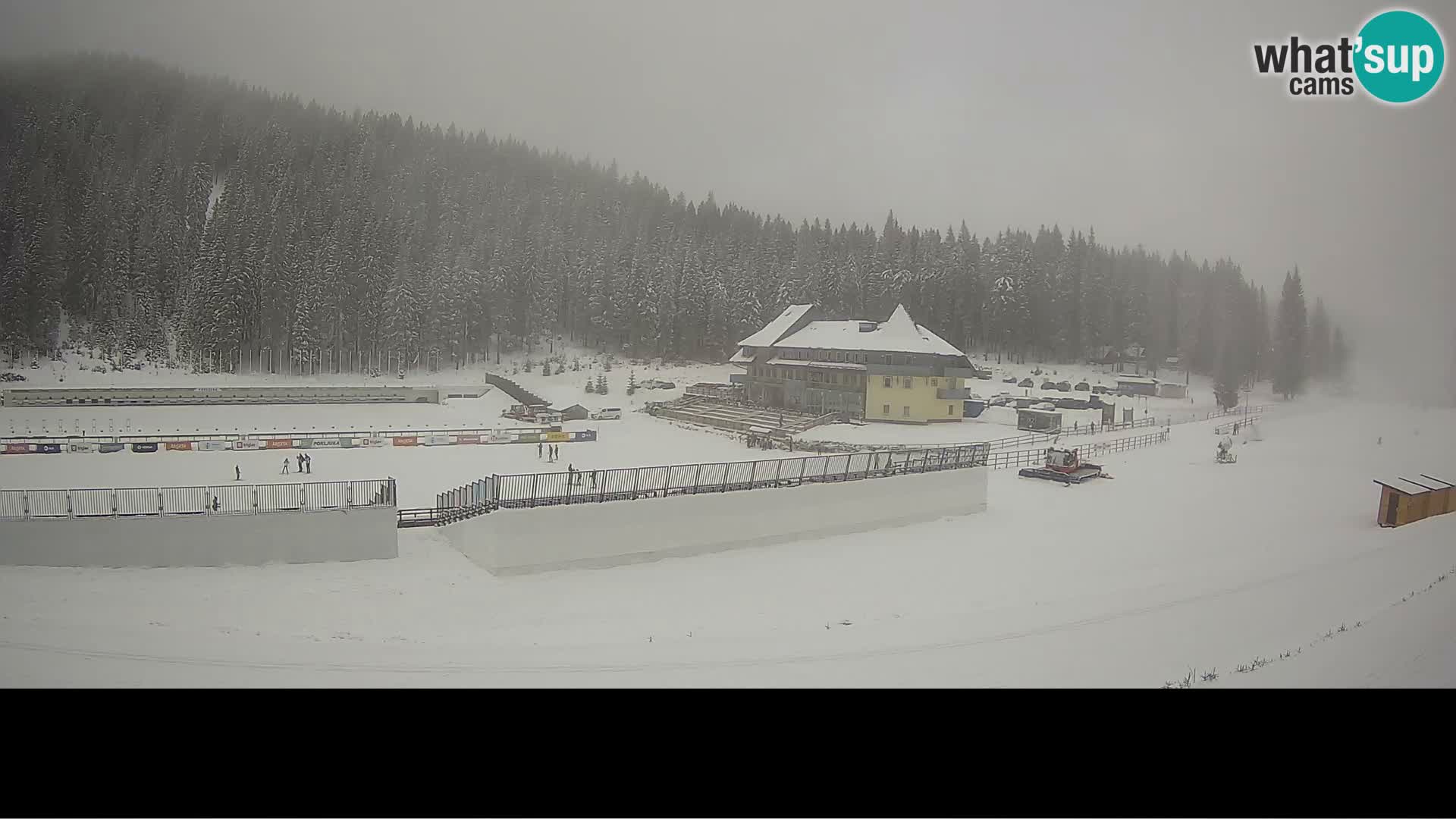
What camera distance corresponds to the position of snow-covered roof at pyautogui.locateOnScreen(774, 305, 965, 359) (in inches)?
1164

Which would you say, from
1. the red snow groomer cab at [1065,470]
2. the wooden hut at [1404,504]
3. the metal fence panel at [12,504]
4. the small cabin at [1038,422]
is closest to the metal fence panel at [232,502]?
the metal fence panel at [12,504]

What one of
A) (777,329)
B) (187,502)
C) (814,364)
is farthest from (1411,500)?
(777,329)

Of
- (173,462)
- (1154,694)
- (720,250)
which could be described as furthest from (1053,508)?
(720,250)

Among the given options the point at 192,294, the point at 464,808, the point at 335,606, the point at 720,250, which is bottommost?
the point at 335,606

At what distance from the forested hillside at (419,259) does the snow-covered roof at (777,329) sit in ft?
33.9

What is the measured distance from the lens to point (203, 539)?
9344mm

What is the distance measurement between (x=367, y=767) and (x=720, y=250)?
172 feet

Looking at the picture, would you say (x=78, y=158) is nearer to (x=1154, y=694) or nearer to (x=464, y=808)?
(x=464, y=808)

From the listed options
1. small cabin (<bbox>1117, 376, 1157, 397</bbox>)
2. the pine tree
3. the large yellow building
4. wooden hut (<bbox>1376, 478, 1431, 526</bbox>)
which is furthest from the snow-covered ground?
small cabin (<bbox>1117, 376, 1157, 397</bbox>)

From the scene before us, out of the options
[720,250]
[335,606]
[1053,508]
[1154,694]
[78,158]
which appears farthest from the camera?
[720,250]

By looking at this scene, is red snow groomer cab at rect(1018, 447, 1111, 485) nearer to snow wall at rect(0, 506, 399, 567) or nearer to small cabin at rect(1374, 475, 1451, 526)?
small cabin at rect(1374, 475, 1451, 526)

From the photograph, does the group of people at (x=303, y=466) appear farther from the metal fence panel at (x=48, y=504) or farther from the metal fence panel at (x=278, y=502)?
the metal fence panel at (x=48, y=504)

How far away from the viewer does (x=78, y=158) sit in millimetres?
11664

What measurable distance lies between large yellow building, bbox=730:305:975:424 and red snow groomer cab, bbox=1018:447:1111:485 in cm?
977
